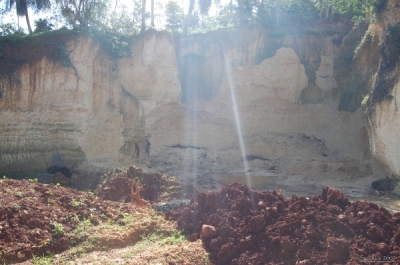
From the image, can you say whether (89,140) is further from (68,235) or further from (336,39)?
(336,39)

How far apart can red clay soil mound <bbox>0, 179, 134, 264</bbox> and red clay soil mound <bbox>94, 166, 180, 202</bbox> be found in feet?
8.88

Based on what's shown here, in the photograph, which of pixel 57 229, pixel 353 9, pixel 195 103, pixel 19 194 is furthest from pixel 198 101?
pixel 57 229

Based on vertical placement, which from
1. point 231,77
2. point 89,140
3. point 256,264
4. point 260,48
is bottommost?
point 256,264

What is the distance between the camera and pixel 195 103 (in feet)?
86.9

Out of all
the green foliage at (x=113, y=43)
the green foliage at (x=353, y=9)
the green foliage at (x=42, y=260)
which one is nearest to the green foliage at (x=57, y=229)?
the green foliage at (x=42, y=260)

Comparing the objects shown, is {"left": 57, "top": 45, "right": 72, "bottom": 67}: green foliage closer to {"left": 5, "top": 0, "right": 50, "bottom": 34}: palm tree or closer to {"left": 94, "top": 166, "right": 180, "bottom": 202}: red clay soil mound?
{"left": 5, "top": 0, "right": 50, "bottom": 34}: palm tree

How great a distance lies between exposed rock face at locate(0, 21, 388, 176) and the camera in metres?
21.7

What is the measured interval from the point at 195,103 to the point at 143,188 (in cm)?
1328

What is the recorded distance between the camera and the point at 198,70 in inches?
1056

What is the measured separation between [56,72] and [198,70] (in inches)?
362

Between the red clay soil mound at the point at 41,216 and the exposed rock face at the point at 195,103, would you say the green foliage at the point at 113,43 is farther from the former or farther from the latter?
the red clay soil mound at the point at 41,216

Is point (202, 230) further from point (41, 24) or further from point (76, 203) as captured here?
point (41, 24)

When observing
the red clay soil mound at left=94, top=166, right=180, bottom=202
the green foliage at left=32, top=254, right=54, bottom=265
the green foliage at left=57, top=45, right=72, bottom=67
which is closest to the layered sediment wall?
the green foliage at left=57, top=45, right=72, bottom=67

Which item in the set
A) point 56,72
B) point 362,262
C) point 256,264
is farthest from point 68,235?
point 56,72
